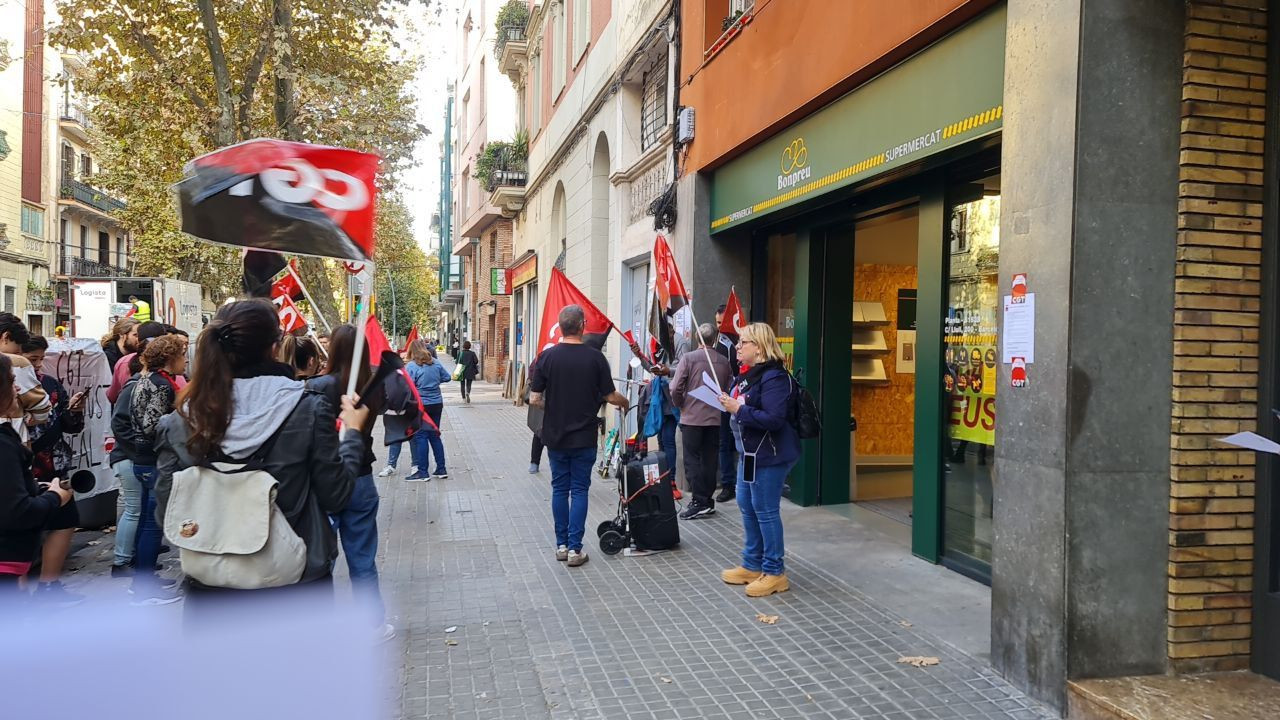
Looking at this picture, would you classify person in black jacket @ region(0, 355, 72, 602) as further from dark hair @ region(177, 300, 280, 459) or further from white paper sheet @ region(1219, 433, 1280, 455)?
white paper sheet @ region(1219, 433, 1280, 455)

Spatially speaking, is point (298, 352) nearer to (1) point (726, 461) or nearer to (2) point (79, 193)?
(1) point (726, 461)

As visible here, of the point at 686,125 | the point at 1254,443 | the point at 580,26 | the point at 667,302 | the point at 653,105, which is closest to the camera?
the point at 1254,443

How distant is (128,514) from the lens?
20.6 feet

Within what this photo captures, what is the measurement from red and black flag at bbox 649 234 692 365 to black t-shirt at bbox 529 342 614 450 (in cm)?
107

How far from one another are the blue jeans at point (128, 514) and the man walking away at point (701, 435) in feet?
14.6

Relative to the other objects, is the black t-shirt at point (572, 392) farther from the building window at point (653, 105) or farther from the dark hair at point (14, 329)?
the building window at point (653, 105)

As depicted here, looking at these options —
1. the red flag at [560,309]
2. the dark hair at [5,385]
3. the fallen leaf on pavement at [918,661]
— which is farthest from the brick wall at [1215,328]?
the dark hair at [5,385]

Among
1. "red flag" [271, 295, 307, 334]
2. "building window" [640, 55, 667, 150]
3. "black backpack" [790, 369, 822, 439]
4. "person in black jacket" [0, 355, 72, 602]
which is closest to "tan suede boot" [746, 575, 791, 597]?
"black backpack" [790, 369, 822, 439]

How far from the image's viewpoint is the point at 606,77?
569 inches

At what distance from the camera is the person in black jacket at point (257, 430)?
9.52ft

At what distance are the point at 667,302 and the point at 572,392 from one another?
1.64 meters

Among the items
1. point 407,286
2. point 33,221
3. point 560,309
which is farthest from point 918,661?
point 407,286

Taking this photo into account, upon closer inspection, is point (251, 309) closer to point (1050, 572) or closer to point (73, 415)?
point (1050, 572)

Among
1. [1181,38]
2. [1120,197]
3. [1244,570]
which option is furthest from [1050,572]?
[1181,38]
